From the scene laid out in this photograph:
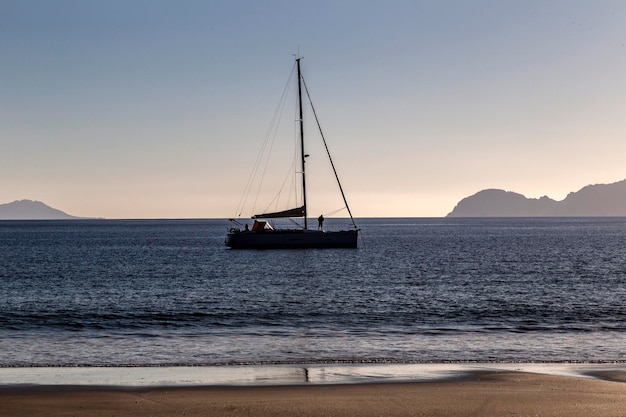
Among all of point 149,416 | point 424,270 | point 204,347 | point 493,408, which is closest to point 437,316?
point 204,347

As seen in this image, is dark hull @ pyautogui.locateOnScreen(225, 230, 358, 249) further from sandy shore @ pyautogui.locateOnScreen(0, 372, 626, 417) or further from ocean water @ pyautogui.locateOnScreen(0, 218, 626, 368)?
sandy shore @ pyautogui.locateOnScreen(0, 372, 626, 417)

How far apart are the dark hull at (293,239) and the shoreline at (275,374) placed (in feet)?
249

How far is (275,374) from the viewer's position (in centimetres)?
2222

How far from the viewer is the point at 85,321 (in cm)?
3747

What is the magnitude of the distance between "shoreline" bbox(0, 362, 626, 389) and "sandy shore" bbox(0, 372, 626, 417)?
0.81m

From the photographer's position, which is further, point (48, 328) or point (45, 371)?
point (48, 328)

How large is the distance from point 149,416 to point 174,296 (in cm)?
3406

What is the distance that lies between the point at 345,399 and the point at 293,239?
83045 mm

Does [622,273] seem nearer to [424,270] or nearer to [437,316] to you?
[424,270]

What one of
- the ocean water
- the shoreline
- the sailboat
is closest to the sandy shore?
the shoreline

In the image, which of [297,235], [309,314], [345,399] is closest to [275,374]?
[345,399]

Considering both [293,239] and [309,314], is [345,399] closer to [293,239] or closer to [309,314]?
[309,314]

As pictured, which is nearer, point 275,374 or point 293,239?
point 275,374

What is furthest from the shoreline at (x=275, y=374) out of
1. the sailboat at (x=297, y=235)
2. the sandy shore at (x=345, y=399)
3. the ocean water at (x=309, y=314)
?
the sailboat at (x=297, y=235)
